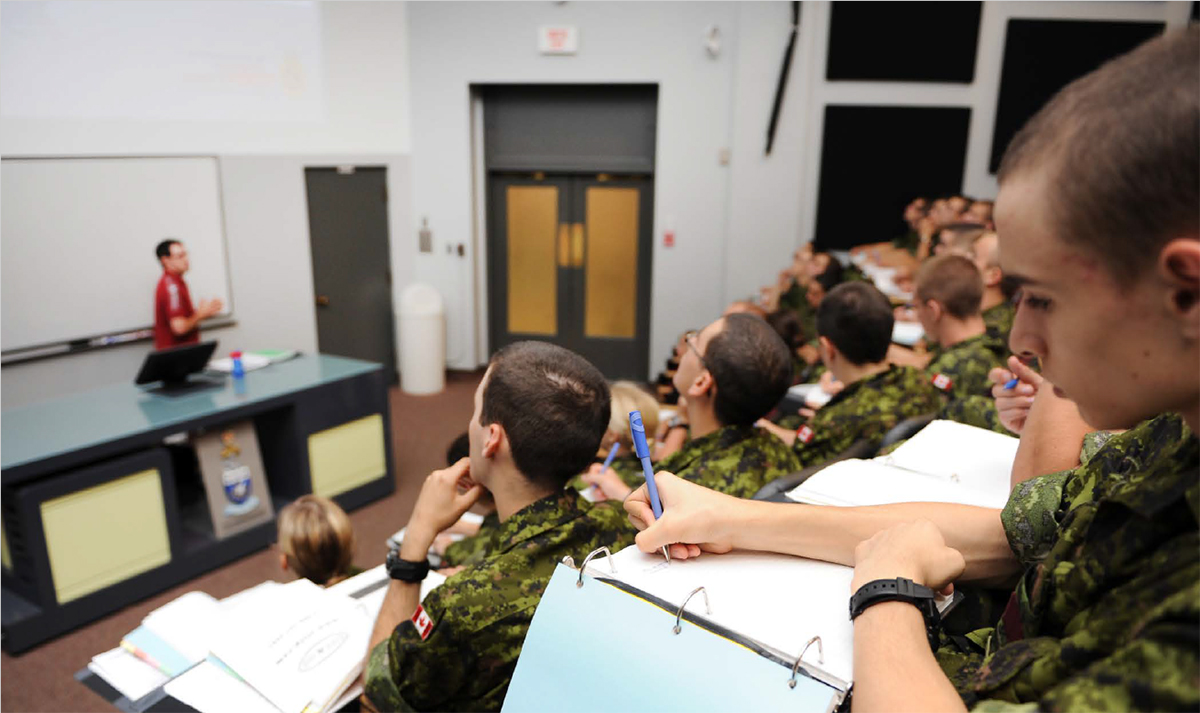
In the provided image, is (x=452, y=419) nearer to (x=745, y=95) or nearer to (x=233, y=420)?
(x=233, y=420)

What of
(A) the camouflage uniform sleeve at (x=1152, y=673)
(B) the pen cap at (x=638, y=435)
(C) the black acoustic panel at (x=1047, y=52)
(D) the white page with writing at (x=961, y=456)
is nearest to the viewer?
(A) the camouflage uniform sleeve at (x=1152, y=673)

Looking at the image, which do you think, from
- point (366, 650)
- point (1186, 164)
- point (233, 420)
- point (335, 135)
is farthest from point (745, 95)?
point (1186, 164)

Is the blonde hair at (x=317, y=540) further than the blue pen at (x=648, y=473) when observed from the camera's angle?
Yes

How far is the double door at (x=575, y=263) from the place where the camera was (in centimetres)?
625

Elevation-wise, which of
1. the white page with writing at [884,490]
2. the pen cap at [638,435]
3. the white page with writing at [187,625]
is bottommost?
the white page with writing at [187,625]

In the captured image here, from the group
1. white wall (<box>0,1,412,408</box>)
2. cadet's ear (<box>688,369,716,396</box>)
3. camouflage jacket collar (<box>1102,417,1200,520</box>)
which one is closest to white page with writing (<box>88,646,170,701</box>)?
cadet's ear (<box>688,369,716,396</box>)

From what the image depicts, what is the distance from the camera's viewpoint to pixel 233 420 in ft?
11.1

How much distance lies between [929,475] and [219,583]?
10.1 ft

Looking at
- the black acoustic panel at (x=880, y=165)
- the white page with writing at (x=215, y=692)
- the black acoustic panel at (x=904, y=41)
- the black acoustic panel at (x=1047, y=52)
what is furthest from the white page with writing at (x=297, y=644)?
the black acoustic panel at (x=1047, y=52)

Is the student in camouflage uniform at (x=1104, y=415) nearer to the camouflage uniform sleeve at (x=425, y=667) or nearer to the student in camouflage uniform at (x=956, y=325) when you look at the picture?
the camouflage uniform sleeve at (x=425, y=667)

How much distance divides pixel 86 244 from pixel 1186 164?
4737 millimetres

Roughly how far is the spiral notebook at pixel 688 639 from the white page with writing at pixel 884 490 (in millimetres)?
268

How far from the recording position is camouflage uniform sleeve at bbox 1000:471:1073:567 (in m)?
0.77

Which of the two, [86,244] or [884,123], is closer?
[86,244]
